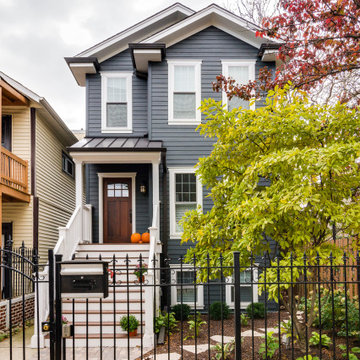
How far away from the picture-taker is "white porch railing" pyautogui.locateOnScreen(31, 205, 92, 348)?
27.7 feet

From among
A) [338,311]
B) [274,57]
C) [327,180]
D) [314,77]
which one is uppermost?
[274,57]

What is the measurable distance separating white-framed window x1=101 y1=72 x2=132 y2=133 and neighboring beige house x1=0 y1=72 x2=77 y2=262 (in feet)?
6.16

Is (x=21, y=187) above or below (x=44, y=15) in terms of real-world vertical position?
below

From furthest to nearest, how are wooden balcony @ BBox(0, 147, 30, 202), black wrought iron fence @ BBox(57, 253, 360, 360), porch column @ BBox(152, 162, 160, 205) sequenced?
wooden balcony @ BBox(0, 147, 30, 202)
porch column @ BBox(152, 162, 160, 205)
black wrought iron fence @ BBox(57, 253, 360, 360)

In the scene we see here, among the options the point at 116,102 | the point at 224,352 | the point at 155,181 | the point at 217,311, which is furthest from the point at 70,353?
the point at 116,102

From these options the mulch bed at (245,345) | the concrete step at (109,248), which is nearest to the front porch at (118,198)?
the concrete step at (109,248)

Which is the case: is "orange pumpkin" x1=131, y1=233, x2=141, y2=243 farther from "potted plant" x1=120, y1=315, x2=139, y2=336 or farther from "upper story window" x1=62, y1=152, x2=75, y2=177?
"upper story window" x1=62, y1=152, x2=75, y2=177

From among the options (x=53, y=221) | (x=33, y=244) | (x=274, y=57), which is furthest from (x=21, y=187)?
(x=274, y=57)

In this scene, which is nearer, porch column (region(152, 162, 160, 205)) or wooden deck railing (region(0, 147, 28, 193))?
porch column (region(152, 162, 160, 205))

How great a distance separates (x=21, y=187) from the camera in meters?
12.5

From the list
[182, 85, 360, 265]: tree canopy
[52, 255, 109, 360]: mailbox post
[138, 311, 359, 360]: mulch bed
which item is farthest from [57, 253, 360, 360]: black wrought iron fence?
[52, 255, 109, 360]: mailbox post

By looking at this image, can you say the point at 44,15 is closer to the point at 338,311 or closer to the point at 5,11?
the point at 5,11

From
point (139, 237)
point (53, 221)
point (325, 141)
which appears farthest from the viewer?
point (53, 221)

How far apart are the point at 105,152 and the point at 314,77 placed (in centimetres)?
534
